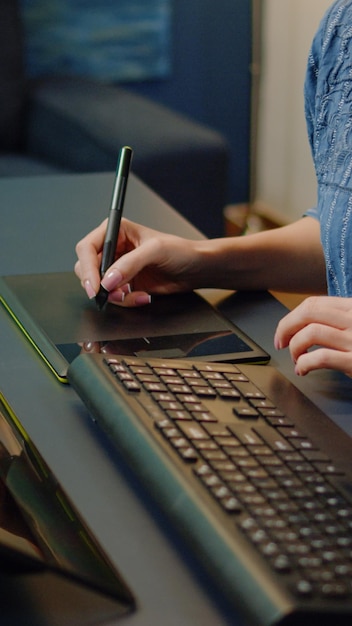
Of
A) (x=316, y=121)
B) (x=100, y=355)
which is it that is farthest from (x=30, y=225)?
(x=100, y=355)

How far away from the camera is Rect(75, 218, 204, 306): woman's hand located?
96 centimetres

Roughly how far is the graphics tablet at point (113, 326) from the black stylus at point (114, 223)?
19mm

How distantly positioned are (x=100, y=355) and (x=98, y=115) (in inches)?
76.8

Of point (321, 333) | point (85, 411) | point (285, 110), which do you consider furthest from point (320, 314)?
point (285, 110)

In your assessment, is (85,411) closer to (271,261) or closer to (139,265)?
(139,265)

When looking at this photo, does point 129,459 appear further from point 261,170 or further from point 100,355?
point 261,170

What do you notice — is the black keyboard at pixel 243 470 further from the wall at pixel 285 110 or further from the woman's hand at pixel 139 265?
the wall at pixel 285 110

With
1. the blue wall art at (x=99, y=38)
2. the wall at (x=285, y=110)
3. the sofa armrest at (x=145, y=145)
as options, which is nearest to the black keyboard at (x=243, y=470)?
the sofa armrest at (x=145, y=145)

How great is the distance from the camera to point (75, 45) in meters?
3.20

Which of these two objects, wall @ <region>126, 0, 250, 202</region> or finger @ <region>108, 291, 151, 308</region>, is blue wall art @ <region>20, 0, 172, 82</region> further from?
finger @ <region>108, 291, 151, 308</region>

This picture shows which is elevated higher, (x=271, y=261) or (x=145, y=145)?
(x=145, y=145)

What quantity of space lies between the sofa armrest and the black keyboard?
1736mm

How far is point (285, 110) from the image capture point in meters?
3.28

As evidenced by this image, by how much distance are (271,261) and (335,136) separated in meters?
0.15
